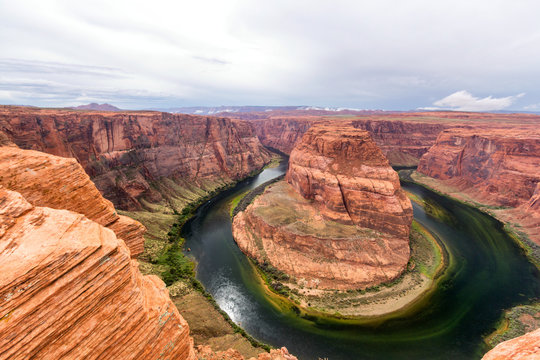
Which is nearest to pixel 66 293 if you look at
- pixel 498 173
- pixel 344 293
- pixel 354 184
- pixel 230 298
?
pixel 230 298

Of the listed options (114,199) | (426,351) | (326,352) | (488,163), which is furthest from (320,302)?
(488,163)

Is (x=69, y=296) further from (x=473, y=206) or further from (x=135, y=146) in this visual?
(x=473, y=206)

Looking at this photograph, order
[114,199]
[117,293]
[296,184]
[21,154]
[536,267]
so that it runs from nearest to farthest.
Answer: [117,293]
[21,154]
[536,267]
[114,199]
[296,184]

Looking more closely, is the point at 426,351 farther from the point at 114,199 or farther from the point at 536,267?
the point at 114,199

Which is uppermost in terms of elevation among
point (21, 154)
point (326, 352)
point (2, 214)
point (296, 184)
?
point (21, 154)

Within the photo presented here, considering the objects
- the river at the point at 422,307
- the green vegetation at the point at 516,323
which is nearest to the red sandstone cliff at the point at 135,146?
the river at the point at 422,307

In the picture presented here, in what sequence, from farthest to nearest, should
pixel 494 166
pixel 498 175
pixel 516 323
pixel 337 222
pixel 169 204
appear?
pixel 494 166 → pixel 498 175 → pixel 169 204 → pixel 337 222 → pixel 516 323
